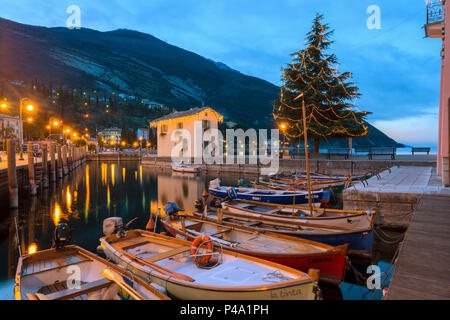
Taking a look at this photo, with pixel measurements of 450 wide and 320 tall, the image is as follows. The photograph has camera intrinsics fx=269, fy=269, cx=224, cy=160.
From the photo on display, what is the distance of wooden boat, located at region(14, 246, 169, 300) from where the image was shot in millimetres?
5645

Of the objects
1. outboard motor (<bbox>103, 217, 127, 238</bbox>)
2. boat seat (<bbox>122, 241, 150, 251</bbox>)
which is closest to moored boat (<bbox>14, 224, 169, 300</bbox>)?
boat seat (<bbox>122, 241, 150, 251</bbox>)

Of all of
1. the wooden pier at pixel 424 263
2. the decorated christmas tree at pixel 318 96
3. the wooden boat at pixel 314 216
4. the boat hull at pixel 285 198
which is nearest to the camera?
the wooden pier at pixel 424 263

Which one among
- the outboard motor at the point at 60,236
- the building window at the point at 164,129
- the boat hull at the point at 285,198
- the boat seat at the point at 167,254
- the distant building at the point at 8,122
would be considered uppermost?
the distant building at the point at 8,122

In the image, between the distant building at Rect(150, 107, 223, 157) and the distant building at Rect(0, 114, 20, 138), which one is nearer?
the distant building at Rect(150, 107, 223, 157)

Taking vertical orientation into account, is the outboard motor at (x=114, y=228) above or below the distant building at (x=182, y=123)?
below

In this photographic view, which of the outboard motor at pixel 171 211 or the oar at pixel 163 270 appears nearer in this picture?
the oar at pixel 163 270

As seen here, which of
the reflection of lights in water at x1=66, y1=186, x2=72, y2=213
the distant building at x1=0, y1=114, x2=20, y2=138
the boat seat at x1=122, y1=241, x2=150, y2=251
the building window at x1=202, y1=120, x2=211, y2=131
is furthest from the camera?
the distant building at x1=0, y1=114, x2=20, y2=138

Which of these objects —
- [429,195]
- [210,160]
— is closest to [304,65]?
[210,160]

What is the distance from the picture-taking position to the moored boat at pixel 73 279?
564 cm

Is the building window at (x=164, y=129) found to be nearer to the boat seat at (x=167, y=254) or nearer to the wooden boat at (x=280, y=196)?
the wooden boat at (x=280, y=196)

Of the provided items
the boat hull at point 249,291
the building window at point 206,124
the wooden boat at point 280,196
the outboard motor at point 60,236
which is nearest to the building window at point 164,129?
the building window at point 206,124

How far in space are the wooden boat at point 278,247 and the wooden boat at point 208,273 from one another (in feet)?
2.99

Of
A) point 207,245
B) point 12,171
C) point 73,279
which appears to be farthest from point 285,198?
point 12,171

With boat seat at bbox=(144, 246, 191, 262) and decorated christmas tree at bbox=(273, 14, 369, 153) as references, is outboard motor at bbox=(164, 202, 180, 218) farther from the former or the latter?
decorated christmas tree at bbox=(273, 14, 369, 153)
